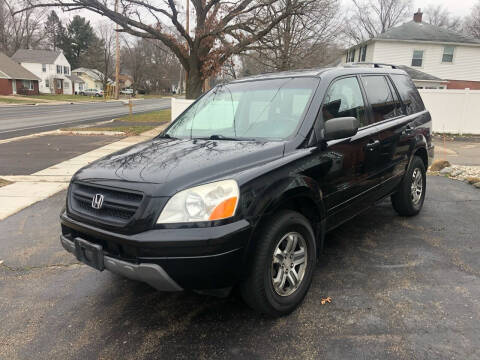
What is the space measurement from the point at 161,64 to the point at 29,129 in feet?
246

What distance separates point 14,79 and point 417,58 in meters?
53.3

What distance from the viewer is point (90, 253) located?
2.66m

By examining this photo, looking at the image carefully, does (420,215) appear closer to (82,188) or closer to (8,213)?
(82,188)

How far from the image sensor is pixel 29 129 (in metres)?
17.3

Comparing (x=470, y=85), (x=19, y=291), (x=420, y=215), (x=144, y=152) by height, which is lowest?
(x=19, y=291)

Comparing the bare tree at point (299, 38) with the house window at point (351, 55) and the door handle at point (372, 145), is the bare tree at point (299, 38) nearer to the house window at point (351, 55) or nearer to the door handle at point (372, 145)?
the house window at point (351, 55)

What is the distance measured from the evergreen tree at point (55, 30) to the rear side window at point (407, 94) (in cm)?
9155

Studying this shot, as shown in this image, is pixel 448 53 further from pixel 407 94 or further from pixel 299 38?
pixel 407 94

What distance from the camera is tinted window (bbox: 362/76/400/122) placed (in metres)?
4.10

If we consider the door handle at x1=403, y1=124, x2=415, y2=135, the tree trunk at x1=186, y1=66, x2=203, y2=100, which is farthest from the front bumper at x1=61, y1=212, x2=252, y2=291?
the tree trunk at x1=186, y1=66, x2=203, y2=100

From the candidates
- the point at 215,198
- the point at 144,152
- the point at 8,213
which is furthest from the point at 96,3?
the point at 215,198

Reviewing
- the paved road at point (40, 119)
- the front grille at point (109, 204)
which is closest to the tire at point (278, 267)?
the front grille at point (109, 204)

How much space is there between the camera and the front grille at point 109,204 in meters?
2.50

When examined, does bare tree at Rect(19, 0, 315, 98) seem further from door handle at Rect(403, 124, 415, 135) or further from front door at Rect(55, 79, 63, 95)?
front door at Rect(55, 79, 63, 95)
